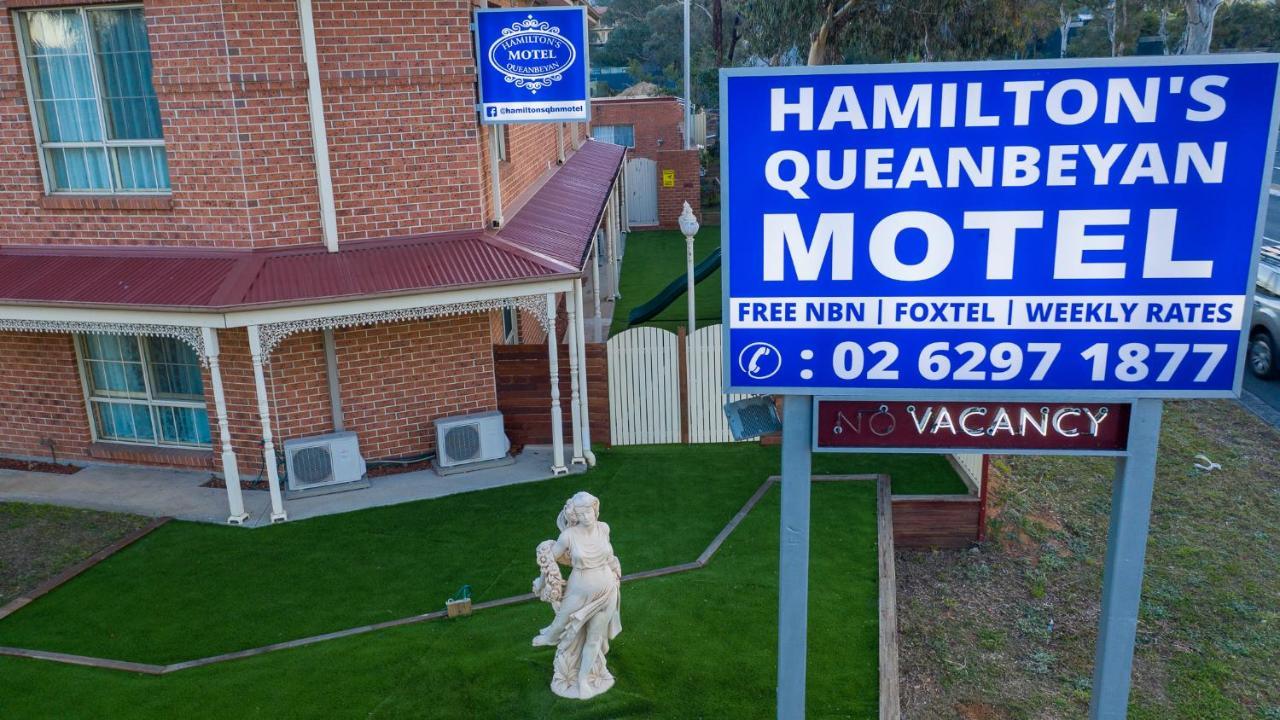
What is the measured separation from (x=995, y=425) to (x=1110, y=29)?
58381mm

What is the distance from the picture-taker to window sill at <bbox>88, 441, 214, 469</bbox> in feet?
41.5

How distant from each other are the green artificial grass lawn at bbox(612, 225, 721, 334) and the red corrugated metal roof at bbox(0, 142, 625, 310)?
731cm

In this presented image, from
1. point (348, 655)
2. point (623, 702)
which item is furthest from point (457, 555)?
point (623, 702)

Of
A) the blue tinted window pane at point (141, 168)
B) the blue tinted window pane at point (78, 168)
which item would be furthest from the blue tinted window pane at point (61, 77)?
the blue tinted window pane at point (141, 168)

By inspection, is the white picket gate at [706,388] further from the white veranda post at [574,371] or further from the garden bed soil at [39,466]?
the garden bed soil at [39,466]

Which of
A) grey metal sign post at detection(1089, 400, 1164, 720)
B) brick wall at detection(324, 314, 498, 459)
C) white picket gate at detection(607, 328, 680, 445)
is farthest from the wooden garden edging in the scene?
brick wall at detection(324, 314, 498, 459)

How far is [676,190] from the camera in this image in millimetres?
31906

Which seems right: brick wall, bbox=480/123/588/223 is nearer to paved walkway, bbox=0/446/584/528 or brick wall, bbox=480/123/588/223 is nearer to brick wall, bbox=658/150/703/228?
paved walkway, bbox=0/446/584/528

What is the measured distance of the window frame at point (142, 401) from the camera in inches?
495

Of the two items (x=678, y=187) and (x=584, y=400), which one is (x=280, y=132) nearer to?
(x=584, y=400)

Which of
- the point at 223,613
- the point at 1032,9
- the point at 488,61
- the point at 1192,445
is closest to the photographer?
the point at 223,613

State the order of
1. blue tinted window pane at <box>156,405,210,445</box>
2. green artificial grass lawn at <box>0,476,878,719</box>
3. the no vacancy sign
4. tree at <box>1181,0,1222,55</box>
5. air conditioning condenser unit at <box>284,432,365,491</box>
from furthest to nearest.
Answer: tree at <box>1181,0,1222,55</box>
blue tinted window pane at <box>156,405,210,445</box>
air conditioning condenser unit at <box>284,432,365,491</box>
green artificial grass lawn at <box>0,476,878,719</box>
the no vacancy sign

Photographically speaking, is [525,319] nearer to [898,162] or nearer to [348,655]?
[348,655]

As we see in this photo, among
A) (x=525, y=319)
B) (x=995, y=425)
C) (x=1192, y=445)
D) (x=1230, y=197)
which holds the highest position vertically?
(x=1230, y=197)
